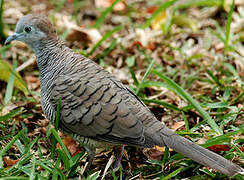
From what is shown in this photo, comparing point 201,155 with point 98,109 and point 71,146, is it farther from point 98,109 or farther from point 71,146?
point 71,146

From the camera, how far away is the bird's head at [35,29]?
13.0 feet

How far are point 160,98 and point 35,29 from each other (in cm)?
176

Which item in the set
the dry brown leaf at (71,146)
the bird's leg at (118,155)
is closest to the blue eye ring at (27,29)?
the dry brown leaf at (71,146)

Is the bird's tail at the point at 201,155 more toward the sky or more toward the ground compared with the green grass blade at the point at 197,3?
more toward the ground

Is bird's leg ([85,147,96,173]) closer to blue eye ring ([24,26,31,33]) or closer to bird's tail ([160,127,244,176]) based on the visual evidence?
bird's tail ([160,127,244,176])

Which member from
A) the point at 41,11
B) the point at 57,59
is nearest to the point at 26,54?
the point at 41,11

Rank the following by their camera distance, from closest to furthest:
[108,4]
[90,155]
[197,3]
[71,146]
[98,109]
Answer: [98,109], [90,155], [71,146], [197,3], [108,4]

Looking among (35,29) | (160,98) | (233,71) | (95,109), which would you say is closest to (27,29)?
(35,29)

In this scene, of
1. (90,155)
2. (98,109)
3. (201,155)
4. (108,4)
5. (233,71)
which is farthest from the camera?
(108,4)

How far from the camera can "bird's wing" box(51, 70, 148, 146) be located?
10.8 ft

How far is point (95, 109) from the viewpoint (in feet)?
11.2

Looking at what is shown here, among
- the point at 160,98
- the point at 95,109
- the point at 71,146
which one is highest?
the point at 95,109

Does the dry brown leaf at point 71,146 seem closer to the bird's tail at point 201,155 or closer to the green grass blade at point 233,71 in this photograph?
the bird's tail at point 201,155

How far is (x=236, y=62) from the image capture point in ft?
16.5
